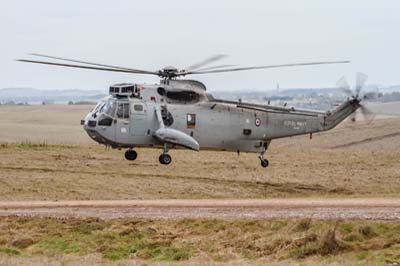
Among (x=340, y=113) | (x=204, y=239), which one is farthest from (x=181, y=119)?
(x=204, y=239)

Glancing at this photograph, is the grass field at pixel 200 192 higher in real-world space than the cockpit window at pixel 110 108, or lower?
lower

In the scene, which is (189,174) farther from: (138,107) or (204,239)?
(204,239)

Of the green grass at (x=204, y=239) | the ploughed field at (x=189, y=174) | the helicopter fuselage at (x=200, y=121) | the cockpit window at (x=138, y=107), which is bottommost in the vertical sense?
the ploughed field at (x=189, y=174)

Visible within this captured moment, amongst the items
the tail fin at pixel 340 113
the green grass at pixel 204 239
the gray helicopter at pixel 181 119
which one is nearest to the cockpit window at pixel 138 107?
the gray helicopter at pixel 181 119

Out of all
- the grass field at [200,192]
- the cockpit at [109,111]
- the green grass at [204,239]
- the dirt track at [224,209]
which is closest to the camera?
the green grass at [204,239]

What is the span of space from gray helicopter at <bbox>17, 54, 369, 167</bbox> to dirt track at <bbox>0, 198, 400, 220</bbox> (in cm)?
637

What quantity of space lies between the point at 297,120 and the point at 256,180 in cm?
384

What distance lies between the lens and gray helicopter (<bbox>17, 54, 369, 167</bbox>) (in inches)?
1486

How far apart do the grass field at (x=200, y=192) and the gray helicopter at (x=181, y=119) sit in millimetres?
1981

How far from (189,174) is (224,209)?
54.7 ft

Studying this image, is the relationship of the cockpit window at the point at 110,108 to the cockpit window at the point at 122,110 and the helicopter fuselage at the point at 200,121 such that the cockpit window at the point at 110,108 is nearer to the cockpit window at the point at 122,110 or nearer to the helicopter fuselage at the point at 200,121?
the helicopter fuselage at the point at 200,121

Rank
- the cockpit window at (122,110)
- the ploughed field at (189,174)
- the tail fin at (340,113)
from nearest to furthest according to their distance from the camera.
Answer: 1. the cockpit window at (122,110)
2. the ploughed field at (189,174)
3. the tail fin at (340,113)

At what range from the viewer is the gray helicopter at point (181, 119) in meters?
37.8

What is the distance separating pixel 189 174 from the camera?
4478cm
